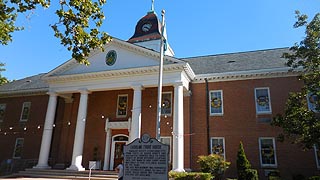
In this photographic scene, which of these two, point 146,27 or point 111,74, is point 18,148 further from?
point 146,27

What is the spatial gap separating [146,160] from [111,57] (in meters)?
16.0

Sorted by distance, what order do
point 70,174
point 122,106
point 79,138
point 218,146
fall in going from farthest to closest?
point 122,106 → point 79,138 → point 218,146 → point 70,174

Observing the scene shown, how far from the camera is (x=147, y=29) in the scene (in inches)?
1277

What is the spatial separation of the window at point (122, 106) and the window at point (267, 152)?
1109 cm

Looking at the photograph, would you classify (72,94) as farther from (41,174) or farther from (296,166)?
(296,166)

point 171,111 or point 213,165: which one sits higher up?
point 171,111

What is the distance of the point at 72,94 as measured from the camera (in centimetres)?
2602

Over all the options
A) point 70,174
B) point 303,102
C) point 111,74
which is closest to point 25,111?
point 70,174

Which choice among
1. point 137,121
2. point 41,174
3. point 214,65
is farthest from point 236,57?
point 41,174

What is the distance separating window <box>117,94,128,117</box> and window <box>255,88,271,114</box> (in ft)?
35.0

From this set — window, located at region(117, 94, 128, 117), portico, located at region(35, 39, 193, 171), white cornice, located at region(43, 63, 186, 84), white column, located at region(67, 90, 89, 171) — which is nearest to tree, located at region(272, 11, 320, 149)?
portico, located at region(35, 39, 193, 171)

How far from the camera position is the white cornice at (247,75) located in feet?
68.0

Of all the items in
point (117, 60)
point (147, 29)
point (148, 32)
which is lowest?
point (117, 60)

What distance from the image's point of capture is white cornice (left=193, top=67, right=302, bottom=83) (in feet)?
68.0
